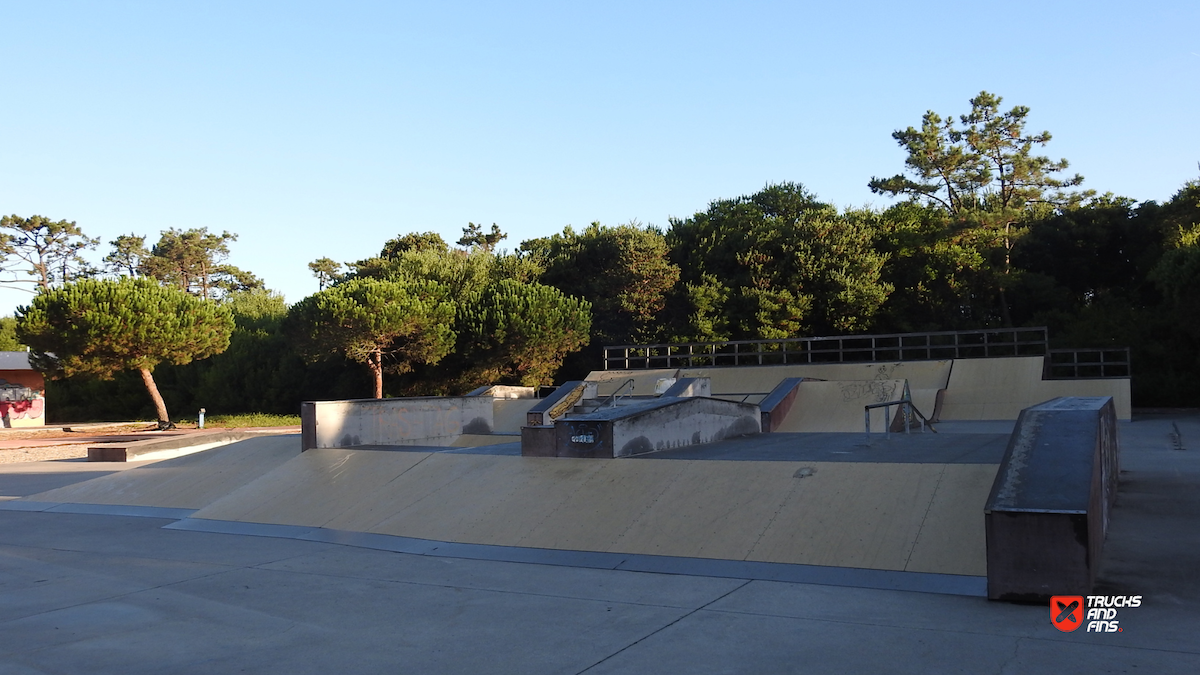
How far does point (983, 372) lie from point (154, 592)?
63.4ft

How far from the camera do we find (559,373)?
34156 mm

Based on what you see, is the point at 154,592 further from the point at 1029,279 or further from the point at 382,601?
the point at 1029,279

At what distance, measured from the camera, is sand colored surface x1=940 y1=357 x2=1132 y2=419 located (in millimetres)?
19375

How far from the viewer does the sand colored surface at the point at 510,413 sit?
20319 millimetres

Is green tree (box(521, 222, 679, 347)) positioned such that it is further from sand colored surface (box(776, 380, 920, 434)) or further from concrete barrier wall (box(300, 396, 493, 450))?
concrete barrier wall (box(300, 396, 493, 450))

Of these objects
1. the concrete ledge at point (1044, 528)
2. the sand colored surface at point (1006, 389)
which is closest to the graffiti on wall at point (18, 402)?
the sand colored surface at point (1006, 389)

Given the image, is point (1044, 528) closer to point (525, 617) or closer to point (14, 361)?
point (525, 617)

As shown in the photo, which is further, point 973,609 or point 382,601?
point 382,601

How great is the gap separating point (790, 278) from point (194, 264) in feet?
205

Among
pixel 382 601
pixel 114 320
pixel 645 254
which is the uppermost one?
pixel 645 254

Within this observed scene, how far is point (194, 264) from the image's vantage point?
253ft

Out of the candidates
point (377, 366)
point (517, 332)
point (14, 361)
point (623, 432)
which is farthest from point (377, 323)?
point (623, 432)

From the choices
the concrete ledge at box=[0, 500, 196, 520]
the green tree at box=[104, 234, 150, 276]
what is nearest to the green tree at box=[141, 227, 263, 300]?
the green tree at box=[104, 234, 150, 276]

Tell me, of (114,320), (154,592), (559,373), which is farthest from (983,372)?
(114,320)
